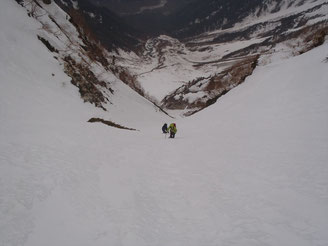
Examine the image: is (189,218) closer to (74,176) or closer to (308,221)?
(308,221)

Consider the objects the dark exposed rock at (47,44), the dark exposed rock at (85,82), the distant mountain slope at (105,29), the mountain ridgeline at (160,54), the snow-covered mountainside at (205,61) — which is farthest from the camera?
the distant mountain slope at (105,29)

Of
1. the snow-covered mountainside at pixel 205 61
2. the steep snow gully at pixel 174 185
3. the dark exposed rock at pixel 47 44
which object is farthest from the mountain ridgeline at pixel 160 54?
the steep snow gully at pixel 174 185

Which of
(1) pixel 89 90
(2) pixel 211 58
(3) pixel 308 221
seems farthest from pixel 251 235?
(2) pixel 211 58

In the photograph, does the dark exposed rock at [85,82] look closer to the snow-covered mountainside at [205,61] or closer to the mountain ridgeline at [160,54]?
the mountain ridgeline at [160,54]

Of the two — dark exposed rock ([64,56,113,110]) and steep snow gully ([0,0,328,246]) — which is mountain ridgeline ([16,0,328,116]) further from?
steep snow gully ([0,0,328,246])

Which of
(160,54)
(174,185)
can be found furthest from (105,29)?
(174,185)

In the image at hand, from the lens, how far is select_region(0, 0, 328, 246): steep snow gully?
3.95 m

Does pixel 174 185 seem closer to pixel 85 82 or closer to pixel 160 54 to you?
pixel 85 82

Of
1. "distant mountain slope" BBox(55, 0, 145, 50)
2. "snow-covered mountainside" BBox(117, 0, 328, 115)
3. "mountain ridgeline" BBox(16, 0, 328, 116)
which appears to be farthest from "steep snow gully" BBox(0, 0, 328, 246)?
"distant mountain slope" BBox(55, 0, 145, 50)

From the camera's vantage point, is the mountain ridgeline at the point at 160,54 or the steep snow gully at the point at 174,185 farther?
the mountain ridgeline at the point at 160,54

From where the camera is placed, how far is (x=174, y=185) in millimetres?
6156

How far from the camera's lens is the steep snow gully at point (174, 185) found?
395 cm

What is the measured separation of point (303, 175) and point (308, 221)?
190 centimetres

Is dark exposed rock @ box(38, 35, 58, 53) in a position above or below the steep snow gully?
above
